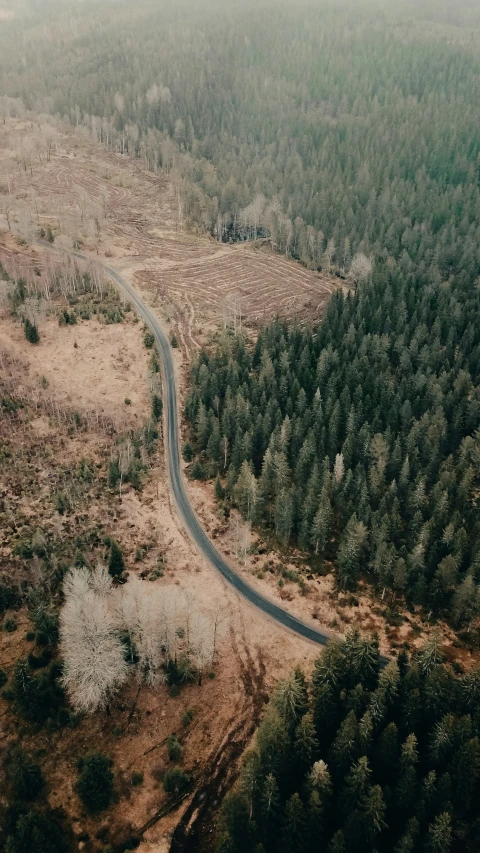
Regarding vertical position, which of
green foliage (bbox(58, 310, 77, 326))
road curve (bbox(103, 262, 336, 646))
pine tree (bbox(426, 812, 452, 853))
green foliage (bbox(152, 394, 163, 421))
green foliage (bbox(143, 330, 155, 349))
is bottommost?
road curve (bbox(103, 262, 336, 646))

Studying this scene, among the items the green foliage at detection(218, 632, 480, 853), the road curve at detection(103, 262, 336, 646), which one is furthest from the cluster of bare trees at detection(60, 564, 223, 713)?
the green foliage at detection(218, 632, 480, 853)

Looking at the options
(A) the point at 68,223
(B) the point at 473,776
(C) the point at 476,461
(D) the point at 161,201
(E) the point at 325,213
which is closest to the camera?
(B) the point at 473,776

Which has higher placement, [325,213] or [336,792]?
[325,213]

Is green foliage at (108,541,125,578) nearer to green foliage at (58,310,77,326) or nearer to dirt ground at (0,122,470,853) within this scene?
dirt ground at (0,122,470,853)

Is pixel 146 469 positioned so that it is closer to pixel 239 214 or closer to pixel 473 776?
pixel 473 776

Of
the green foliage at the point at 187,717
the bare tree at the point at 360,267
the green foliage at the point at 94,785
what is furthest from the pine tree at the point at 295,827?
the bare tree at the point at 360,267

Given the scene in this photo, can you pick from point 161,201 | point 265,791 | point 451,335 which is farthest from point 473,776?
point 161,201
